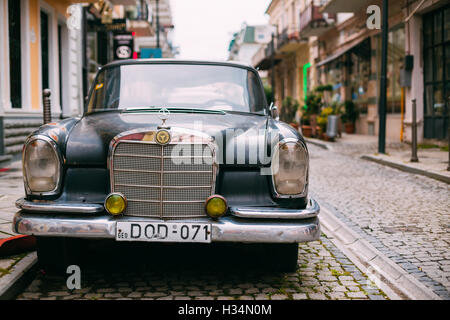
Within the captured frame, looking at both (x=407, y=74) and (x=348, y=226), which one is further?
(x=407, y=74)

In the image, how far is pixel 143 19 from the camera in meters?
29.9

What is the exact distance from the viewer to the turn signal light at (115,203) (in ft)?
11.3

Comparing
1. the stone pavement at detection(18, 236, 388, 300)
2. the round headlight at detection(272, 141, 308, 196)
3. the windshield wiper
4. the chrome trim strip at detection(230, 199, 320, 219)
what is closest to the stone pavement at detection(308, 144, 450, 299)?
the stone pavement at detection(18, 236, 388, 300)

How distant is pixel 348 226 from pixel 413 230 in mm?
642

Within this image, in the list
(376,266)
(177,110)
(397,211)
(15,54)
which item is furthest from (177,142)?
(15,54)

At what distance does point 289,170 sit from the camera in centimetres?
356

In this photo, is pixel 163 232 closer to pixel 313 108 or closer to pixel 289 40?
pixel 313 108

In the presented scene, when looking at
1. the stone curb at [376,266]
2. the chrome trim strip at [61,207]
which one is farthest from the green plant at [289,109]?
the chrome trim strip at [61,207]

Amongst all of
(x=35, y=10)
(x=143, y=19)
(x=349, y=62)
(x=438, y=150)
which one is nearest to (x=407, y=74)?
(x=438, y=150)

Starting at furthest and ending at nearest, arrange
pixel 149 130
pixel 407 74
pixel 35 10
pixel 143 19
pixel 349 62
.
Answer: pixel 143 19, pixel 349 62, pixel 407 74, pixel 35 10, pixel 149 130

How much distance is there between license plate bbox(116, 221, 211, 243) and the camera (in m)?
3.36

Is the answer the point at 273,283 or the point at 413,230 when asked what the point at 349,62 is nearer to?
the point at 413,230

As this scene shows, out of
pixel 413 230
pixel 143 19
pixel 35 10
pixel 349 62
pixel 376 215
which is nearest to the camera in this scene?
pixel 413 230

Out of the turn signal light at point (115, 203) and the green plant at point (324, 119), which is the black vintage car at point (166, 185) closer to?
the turn signal light at point (115, 203)
